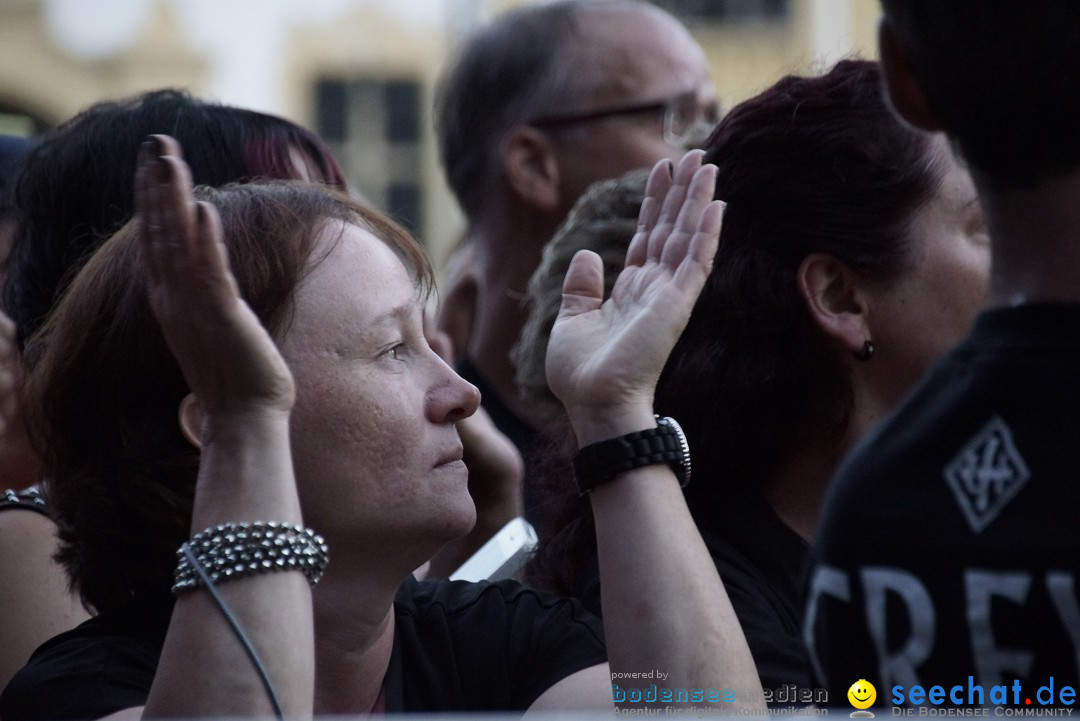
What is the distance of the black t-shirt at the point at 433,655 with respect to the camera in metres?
1.89

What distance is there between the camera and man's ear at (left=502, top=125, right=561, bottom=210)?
3.84m

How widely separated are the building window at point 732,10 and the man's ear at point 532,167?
19.3 metres

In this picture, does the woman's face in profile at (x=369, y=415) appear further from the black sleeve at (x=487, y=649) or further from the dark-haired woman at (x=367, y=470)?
the black sleeve at (x=487, y=649)

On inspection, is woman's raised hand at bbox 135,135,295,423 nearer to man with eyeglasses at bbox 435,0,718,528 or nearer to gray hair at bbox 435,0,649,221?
man with eyeglasses at bbox 435,0,718,528

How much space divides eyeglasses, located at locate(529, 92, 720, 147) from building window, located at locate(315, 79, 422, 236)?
2070 cm

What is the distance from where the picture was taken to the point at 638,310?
2.09 metres

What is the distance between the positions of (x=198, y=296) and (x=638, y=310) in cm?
70

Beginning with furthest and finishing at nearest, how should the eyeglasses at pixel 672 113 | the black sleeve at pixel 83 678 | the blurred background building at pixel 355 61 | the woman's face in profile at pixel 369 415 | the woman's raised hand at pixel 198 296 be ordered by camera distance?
the blurred background building at pixel 355 61
the eyeglasses at pixel 672 113
the woman's face in profile at pixel 369 415
the black sleeve at pixel 83 678
the woman's raised hand at pixel 198 296

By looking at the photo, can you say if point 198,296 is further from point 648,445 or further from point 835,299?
point 835,299

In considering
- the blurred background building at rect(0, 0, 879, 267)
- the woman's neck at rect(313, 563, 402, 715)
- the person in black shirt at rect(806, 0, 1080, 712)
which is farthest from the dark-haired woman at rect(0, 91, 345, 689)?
the blurred background building at rect(0, 0, 879, 267)

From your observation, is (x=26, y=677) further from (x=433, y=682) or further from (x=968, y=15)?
(x=968, y=15)

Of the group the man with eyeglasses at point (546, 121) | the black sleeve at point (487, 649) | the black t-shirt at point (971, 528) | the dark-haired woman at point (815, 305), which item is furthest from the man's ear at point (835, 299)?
the man with eyeglasses at point (546, 121)

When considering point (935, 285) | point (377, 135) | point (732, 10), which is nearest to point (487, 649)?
point (935, 285)

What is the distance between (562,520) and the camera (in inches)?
95.8
